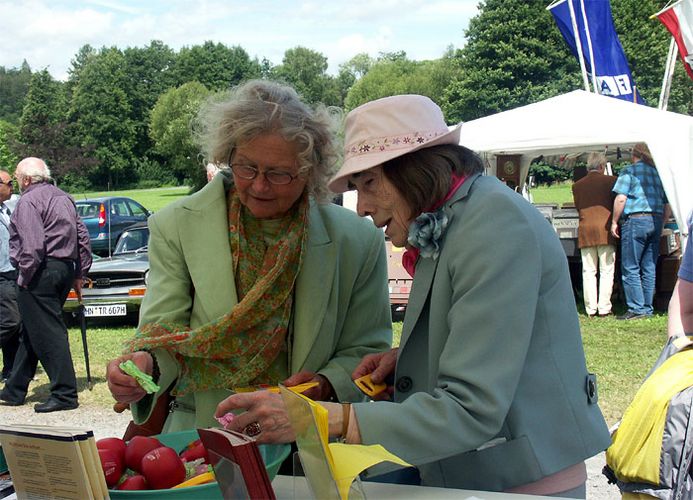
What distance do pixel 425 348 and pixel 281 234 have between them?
26.2 inches

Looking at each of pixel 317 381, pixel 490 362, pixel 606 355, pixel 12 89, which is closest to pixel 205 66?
pixel 12 89

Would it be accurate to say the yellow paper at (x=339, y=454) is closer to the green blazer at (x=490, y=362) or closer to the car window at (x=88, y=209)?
the green blazer at (x=490, y=362)

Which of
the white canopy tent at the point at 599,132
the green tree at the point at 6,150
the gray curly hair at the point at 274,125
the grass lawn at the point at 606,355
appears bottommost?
the grass lawn at the point at 606,355

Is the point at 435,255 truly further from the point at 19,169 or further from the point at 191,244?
the point at 19,169

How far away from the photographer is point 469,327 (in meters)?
1.56

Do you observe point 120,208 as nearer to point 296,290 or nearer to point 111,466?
point 296,290

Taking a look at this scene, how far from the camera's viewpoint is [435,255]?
169 cm

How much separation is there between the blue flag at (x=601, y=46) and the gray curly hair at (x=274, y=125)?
10.5 meters

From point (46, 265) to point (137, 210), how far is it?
12416mm

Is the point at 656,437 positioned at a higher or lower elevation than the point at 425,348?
lower

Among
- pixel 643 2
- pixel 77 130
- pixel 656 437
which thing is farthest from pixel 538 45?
pixel 656 437

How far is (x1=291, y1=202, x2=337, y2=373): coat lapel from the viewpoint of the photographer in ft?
7.17

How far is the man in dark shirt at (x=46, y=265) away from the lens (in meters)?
6.39

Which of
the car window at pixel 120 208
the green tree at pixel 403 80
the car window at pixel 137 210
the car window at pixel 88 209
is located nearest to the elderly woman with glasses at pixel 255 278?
the car window at pixel 88 209
